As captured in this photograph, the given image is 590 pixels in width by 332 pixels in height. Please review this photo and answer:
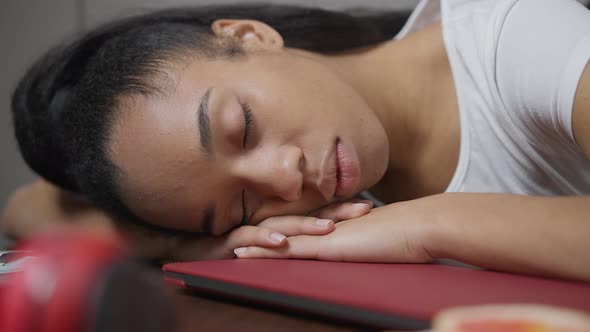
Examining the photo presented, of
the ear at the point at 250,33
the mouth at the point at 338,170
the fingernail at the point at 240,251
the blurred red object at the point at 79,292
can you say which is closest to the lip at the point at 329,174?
the mouth at the point at 338,170

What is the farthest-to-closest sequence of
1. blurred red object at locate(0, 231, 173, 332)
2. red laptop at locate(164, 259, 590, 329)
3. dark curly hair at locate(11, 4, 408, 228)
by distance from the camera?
dark curly hair at locate(11, 4, 408, 228)
red laptop at locate(164, 259, 590, 329)
blurred red object at locate(0, 231, 173, 332)

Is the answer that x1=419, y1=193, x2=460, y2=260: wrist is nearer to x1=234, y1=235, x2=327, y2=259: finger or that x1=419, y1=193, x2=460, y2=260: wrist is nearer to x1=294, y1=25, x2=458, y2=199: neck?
x1=234, y1=235, x2=327, y2=259: finger

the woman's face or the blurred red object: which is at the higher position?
the blurred red object

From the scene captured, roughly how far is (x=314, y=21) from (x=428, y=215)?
533 millimetres

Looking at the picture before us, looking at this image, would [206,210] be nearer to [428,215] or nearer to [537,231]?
[428,215]

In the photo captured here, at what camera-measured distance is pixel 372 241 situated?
0.56 meters

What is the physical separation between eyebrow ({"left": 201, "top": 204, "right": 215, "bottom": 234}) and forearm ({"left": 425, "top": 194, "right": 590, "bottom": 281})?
0.27 m

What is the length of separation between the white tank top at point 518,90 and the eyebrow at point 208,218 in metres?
0.38

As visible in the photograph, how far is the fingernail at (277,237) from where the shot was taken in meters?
0.62

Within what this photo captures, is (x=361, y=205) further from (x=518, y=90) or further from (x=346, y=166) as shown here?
(x=518, y=90)

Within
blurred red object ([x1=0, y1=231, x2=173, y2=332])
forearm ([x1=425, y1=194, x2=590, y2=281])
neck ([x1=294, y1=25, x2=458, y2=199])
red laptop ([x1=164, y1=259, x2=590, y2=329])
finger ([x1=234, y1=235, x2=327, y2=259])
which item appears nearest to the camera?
blurred red object ([x1=0, y1=231, x2=173, y2=332])

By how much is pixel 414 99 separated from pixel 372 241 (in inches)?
15.1

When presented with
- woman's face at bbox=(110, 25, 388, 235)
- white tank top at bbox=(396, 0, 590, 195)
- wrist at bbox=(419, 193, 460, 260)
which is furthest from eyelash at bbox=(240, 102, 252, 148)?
white tank top at bbox=(396, 0, 590, 195)

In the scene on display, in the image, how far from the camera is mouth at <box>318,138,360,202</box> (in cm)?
66
